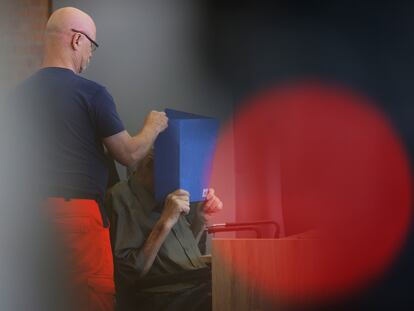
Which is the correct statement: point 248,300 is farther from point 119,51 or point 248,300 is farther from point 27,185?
point 119,51

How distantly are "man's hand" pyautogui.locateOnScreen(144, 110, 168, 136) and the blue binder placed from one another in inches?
0.6

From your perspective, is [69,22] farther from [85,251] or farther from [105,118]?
[85,251]

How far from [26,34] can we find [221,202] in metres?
0.85

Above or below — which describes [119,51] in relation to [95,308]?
above

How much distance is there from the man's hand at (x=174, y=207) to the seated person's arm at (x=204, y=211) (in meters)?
0.04

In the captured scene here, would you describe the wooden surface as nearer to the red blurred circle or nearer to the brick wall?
the red blurred circle

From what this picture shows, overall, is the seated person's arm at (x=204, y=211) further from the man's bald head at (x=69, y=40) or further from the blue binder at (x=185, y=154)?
the man's bald head at (x=69, y=40)

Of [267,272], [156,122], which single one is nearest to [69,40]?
[156,122]

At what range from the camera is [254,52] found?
2006mm

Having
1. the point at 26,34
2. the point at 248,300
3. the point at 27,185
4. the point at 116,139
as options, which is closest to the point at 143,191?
the point at 116,139

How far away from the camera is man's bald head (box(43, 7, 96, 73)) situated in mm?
1860

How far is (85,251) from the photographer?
5.94ft

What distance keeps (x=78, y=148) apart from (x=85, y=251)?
0.31 m

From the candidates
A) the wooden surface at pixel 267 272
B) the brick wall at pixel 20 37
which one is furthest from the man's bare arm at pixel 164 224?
the brick wall at pixel 20 37
